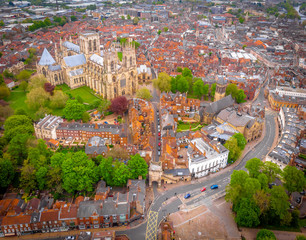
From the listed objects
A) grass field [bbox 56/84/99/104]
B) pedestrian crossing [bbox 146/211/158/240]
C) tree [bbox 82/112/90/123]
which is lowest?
pedestrian crossing [bbox 146/211/158/240]

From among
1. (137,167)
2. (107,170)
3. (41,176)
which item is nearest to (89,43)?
(41,176)

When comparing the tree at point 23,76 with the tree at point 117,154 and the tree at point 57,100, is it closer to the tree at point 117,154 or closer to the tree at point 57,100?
the tree at point 57,100

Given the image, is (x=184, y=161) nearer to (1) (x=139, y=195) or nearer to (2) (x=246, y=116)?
(1) (x=139, y=195)

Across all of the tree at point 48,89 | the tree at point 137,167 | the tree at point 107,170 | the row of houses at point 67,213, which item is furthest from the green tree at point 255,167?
the tree at point 48,89

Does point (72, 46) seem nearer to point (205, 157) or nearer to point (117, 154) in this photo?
point (117, 154)

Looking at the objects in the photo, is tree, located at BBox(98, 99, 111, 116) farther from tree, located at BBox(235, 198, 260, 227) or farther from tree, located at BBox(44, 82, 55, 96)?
tree, located at BBox(235, 198, 260, 227)

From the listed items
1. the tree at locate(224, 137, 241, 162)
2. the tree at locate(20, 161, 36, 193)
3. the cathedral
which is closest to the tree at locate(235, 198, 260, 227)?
the tree at locate(224, 137, 241, 162)
